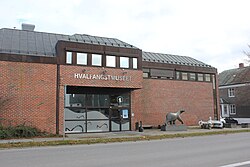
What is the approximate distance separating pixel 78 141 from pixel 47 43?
475 inches

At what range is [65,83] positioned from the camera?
74.6 feet

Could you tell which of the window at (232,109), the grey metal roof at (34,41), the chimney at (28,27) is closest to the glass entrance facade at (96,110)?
the grey metal roof at (34,41)

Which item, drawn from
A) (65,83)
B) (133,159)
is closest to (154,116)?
(65,83)

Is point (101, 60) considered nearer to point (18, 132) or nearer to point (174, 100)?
point (18, 132)

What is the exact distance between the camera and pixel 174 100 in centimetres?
3181

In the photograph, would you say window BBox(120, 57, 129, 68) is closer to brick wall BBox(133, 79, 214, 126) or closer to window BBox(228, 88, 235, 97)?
brick wall BBox(133, 79, 214, 126)

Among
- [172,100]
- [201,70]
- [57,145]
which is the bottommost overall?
[57,145]

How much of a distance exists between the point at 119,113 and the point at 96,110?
221 cm

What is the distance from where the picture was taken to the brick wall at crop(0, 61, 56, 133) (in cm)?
2105

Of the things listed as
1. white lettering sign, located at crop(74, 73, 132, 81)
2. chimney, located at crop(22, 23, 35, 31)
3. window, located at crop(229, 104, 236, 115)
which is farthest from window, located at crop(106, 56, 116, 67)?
window, located at crop(229, 104, 236, 115)

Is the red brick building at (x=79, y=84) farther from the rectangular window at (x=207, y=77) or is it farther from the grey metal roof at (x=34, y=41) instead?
the rectangular window at (x=207, y=77)

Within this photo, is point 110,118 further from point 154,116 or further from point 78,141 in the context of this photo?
point 78,141

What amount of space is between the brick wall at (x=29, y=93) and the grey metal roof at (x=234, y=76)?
120 ft

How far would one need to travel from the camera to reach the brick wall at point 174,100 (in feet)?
98.0
